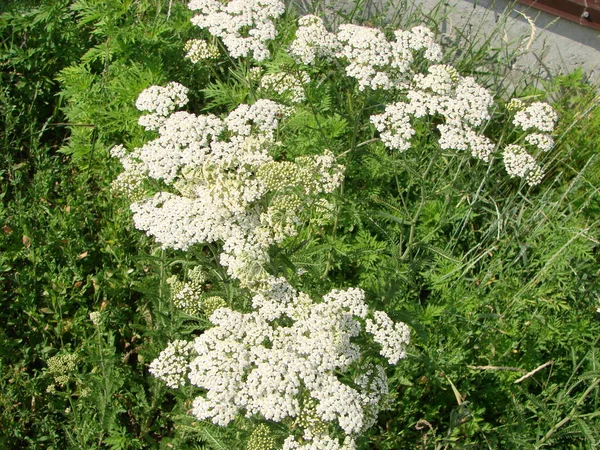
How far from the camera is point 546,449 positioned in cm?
445

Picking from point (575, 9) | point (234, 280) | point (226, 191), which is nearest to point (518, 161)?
point (234, 280)

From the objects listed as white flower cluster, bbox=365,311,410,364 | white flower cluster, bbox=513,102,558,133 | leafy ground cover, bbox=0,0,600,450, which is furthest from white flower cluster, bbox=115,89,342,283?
white flower cluster, bbox=513,102,558,133

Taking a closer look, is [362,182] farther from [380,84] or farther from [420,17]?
[420,17]

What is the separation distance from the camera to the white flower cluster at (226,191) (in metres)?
3.21

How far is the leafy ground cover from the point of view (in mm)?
4066

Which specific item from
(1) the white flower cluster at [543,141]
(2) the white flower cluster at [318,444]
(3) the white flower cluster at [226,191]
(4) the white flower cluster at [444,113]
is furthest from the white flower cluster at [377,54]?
(2) the white flower cluster at [318,444]

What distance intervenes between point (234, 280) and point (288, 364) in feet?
2.93

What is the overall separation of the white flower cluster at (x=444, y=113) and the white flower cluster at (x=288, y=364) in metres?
1.27

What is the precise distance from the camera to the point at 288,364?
3004 mm

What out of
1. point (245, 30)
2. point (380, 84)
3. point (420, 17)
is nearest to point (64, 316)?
point (245, 30)

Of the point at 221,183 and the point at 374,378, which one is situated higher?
the point at 221,183

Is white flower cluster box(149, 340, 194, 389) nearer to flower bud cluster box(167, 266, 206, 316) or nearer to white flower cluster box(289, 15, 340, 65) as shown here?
flower bud cluster box(167, 266, 206, 316)

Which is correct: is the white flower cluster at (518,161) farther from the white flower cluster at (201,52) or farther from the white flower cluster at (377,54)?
the white flower cluster at (201,52)

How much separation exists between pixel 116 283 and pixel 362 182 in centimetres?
225
